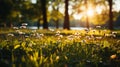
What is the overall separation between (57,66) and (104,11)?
5205 cm

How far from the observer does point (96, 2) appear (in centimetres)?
5275

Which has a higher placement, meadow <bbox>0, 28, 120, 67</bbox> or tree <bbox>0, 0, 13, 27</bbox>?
tree <bbox>0, 0, 13, 27</bbox>

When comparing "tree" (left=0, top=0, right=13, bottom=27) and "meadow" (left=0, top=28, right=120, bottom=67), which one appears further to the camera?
"tree" (left=0, top=0, right=13, bottom=27)

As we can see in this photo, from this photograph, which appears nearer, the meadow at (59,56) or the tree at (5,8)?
the meadow at (59,56)

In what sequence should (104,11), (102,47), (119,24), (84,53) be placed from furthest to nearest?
(119,24) < (104,11) < (102,47) < (84,53)

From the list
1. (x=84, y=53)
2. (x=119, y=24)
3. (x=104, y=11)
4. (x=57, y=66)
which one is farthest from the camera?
(x=119, y=24)

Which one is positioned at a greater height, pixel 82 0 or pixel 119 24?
pixel 82 0

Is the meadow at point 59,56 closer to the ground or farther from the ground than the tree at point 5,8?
closer to the ground

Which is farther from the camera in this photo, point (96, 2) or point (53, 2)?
point (53, 2)

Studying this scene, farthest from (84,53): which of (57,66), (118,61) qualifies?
(57,66)

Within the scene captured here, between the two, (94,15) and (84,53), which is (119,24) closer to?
(94,15)


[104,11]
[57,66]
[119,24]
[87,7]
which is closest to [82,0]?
[87,7]

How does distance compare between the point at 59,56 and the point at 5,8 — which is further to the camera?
the point at 5,8

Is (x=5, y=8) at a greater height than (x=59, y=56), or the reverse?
(x=5, y=8)
